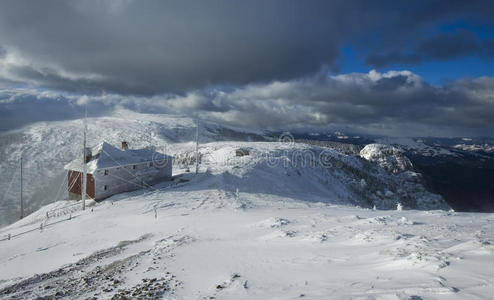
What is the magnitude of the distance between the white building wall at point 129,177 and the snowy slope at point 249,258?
31.1ft

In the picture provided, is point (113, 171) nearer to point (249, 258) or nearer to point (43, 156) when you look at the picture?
point (249, 258)

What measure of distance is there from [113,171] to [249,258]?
97.6ft

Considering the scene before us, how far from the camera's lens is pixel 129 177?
3741cm

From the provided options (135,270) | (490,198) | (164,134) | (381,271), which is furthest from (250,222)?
(164,134)

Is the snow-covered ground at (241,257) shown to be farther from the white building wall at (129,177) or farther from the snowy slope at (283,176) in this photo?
the snowy slope at (283,176)

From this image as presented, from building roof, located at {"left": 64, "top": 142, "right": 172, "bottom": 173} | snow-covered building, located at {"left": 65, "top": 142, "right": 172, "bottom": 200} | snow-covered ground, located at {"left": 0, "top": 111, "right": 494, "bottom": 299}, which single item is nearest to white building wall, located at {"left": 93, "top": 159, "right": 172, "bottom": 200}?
snow-covered building, located at {"left": 65, "top": 142, "right": 172, "bottom": 200}

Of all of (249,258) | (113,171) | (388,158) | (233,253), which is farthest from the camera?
(388,158)

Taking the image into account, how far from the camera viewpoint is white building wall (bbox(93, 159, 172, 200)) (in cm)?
3409

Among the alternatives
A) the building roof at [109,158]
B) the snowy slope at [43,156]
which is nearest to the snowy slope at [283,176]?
the snowy slope at [43,156]

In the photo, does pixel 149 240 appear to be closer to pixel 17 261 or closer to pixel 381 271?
pixel 17 261

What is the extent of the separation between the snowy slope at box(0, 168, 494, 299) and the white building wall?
9.48 m

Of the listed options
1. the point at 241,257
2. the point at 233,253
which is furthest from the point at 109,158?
the point at 241,257

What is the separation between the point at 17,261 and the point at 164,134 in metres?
161

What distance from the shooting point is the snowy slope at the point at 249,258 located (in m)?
8.34
